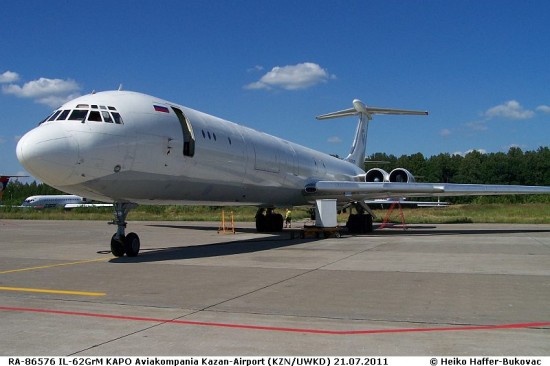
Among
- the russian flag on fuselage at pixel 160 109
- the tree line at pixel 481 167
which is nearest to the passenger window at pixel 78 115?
the russian flag on fuselage at pixel 160 109

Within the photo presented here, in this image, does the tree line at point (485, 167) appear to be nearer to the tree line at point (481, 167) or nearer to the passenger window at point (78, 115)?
the tree line at point (481, 167)

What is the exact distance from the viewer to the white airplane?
1152 centimetres

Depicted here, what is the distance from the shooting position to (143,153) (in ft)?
42.2

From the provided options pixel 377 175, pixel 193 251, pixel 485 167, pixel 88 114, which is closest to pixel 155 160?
pixel 88 114

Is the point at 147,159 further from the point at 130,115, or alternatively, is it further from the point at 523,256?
the point at 523,256

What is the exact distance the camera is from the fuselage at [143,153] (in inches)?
450

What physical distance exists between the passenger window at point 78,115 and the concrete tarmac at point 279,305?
325 cm

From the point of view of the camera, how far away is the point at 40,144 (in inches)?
439

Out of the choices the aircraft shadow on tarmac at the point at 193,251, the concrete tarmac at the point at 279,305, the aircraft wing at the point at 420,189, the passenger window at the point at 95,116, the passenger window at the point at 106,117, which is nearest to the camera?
the concrete tarmac at the point at 279,305

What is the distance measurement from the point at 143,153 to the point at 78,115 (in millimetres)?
1715

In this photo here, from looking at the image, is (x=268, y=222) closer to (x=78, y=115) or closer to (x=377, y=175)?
(x=377, y=175)

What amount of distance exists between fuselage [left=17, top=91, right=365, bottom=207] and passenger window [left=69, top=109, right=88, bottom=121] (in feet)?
0.07

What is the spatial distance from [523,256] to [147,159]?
30.4 ft

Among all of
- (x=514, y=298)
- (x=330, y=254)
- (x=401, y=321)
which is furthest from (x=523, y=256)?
(x=401, y=321)
